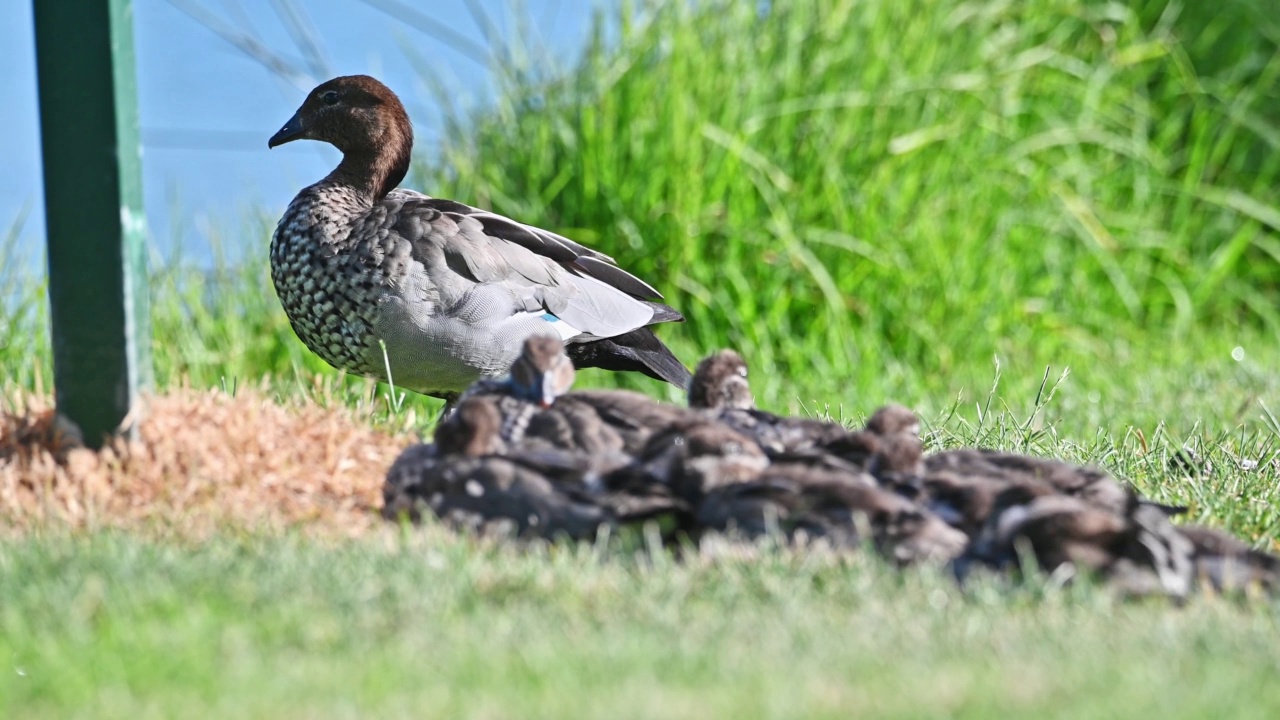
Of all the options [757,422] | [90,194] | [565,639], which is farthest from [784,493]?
[90,194]

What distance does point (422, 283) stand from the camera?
19.2ft

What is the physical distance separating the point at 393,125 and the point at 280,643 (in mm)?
3851

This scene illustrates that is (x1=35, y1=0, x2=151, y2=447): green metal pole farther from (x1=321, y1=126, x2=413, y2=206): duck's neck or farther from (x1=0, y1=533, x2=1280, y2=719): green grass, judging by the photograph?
(x1=321, y1=126, x2=413, y2=206): duck's neck

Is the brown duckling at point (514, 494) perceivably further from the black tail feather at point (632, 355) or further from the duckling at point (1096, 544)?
the black tail feather at point (632, 355)

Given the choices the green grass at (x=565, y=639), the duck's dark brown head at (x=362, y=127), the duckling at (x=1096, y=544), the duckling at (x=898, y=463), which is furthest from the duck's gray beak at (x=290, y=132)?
the duckling at (x=1096, y=544)

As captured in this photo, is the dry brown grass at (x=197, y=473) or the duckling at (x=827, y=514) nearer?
the duckling at (x=827, y=514)

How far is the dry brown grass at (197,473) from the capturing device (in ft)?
13.8

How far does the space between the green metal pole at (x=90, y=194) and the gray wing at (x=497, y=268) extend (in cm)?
157

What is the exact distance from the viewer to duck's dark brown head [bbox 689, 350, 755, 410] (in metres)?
4.91

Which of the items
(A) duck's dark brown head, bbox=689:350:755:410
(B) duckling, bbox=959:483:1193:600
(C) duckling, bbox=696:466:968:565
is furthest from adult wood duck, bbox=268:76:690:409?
(B) duckling, bbox=959:483:1193:600

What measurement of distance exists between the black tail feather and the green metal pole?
2.30 m

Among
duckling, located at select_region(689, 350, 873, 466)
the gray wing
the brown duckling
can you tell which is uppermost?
the gray wing

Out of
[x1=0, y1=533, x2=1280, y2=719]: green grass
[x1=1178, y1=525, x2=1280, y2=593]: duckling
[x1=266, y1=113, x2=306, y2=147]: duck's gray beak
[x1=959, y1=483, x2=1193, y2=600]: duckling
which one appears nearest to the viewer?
[x1=0, y1=533, x2=1280, y2=719]: green grass

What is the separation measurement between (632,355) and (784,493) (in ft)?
8.55
